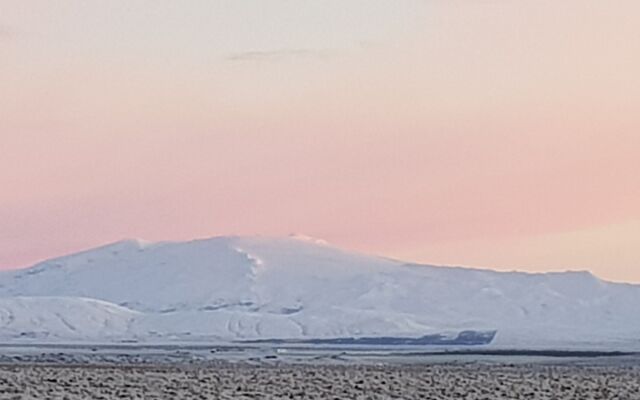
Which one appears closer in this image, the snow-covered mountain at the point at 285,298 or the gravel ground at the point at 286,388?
the gravel ground at the point at 286,388

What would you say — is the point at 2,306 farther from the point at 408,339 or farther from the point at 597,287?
the point at 597,287

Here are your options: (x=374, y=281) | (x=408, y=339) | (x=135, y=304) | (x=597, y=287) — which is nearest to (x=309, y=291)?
(x=374, y=281)

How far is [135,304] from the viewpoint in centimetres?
17750

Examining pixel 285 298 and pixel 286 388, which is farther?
pixel 285 298

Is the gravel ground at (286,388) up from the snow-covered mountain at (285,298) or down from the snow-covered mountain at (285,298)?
down

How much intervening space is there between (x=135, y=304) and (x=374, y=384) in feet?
490

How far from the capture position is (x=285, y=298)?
561 feet

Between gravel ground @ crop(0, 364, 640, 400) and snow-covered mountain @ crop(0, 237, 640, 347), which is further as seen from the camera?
snow-covered mountain @ crop(0, 237, 640, 347)

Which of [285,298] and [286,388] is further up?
[285,298]

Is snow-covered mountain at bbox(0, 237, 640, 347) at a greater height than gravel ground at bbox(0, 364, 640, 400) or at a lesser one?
greater

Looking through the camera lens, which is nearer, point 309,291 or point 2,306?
point 2,306

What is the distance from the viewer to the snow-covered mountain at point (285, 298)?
471ft

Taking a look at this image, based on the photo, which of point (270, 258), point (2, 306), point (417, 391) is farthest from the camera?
point (270, 258)

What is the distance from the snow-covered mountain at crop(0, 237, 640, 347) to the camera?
143625mm
